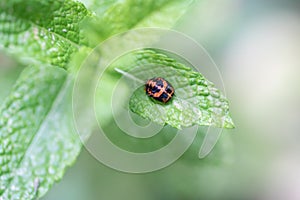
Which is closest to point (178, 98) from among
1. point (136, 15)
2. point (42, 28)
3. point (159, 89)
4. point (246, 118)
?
point (159, 89)

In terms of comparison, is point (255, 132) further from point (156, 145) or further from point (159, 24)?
point (159, 24)

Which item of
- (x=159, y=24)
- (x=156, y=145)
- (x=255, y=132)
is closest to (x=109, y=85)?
(x=159, y=24)

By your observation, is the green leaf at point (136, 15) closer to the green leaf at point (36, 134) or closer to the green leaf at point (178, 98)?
the green leaf at point (178, 98)

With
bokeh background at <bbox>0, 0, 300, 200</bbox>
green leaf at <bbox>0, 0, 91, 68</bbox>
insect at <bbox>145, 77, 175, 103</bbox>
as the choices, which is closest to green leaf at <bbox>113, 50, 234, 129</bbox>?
insect at <bbox>145, 77, 175, 103</bbox>

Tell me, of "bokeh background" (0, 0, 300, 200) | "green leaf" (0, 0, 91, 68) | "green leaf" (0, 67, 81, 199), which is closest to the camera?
"green leaf" (0, 0, 91, 68)

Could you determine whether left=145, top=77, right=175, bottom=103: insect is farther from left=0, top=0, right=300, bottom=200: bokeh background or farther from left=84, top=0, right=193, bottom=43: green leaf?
left=0, top=0, right=300, bottom=200: bokeh background

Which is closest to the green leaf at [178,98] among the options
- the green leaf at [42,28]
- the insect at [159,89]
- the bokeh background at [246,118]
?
the insect at [159,89]

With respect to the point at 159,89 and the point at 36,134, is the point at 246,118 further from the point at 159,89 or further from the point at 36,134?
the point at 36,134
